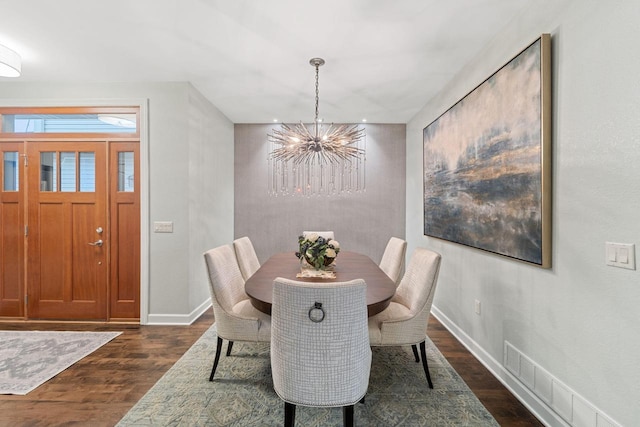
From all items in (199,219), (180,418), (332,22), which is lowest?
(180,418)

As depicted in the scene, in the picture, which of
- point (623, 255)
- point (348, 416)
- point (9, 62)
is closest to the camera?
point (623, 255)

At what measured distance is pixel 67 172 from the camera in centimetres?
321

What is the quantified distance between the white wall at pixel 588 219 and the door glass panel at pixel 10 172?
15.9 ft

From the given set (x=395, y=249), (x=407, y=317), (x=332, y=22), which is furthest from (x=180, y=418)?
(x=332, y=22)

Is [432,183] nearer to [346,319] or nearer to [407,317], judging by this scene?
[407,317]

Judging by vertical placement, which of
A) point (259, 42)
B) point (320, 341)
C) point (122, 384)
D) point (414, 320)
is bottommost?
point (122, 384)

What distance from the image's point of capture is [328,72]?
2887 mm

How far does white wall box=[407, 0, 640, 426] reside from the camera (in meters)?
1.27

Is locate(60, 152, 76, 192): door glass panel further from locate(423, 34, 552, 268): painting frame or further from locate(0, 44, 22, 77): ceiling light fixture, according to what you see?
locate(423, 34, 552, 268): painting frame

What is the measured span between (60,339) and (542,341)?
395 cm

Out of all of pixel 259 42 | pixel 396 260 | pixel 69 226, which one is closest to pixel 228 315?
pixel 396 260

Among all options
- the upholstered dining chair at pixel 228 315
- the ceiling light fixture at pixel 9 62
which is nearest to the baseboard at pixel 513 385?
the upholstered dining chair at pixel 228 315

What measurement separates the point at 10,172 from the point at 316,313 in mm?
3991

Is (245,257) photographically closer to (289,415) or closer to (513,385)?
(289,415)
